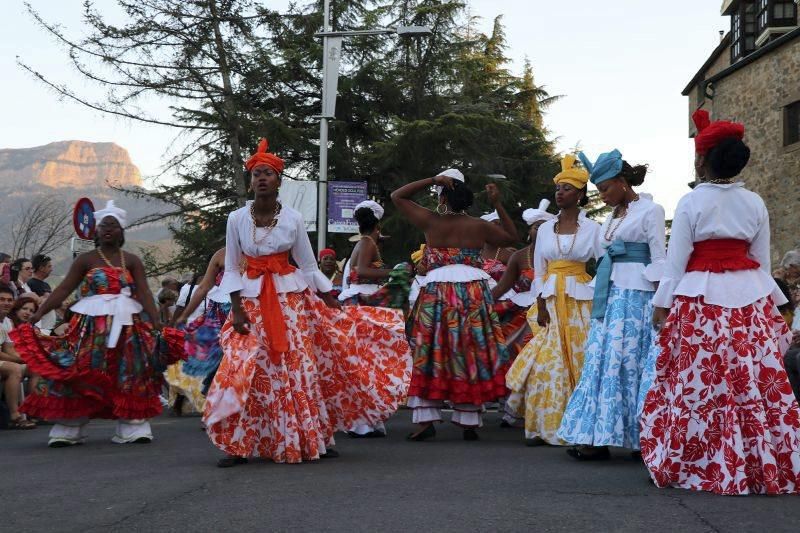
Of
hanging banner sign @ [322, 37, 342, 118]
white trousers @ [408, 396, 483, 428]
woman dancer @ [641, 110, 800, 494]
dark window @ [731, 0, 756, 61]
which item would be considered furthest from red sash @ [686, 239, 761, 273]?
dark window @ [731, 0, 756, 61]

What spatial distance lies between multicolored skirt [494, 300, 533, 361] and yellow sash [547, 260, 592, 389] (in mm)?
2158

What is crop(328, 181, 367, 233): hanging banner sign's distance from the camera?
24.4 metres

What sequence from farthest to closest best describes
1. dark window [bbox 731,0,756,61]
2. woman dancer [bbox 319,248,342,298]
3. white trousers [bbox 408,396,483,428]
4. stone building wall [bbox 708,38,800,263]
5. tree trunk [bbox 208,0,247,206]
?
dark window [bbox 731,0,756,61], stone building wall [bbox 708,38,800,263], tree trunk [bbox 208,0,247,206], woman dancer [bbox 319,248,342,298], white trousers [bbox 408,396,483,428]

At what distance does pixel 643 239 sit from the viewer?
7.87m

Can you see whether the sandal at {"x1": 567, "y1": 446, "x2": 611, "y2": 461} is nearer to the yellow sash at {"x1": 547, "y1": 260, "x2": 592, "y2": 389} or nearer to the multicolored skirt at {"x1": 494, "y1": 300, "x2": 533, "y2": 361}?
the yellow sash at {"x1": 547, "y1": 260, "x2": 592, "y2": 389}

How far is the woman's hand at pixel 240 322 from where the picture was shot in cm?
770

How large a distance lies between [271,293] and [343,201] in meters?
17.0

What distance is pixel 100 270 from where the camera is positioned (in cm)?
970

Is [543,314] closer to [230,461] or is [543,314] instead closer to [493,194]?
[493,194]

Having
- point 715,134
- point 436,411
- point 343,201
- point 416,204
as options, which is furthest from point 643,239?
point 343,201

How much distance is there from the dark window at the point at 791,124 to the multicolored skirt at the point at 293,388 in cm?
2881

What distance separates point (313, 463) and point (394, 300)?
3014mm

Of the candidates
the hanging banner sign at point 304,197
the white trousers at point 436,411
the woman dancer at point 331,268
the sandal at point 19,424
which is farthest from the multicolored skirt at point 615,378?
the hanging banner sign at point 304,197

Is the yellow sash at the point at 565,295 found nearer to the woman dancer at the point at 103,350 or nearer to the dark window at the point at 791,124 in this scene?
the woman dancer at the point at 103,350
